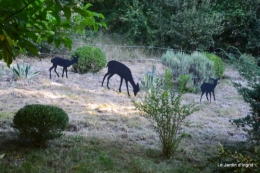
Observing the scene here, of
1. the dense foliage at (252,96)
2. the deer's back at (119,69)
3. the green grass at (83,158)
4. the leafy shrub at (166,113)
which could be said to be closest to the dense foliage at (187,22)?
the deer's back at (119,69)

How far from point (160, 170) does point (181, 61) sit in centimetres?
466

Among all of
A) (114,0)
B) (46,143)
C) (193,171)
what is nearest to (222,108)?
(193,171)

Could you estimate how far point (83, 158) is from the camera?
3352 millimetres

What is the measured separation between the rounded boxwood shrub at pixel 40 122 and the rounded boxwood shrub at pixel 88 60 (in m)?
3.67

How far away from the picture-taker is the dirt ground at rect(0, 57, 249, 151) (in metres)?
4.49

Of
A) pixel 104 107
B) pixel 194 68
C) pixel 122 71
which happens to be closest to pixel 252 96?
pixel 104 107

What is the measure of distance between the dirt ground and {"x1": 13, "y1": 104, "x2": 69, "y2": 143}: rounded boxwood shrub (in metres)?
0.86

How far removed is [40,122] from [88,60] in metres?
3.92

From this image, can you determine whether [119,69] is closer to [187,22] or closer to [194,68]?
[194,68]

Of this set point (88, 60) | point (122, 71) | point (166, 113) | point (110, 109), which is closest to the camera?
point (166, 113)

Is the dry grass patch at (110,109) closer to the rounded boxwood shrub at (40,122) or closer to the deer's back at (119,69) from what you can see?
the deer's back at (119,69)

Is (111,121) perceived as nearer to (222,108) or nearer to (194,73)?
(222,108)

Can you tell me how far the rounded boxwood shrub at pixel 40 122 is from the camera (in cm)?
335

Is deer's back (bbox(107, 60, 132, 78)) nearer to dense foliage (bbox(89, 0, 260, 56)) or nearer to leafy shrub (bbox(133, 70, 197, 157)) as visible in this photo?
leafy shrub (bbox(133, 70, 197, 157))
